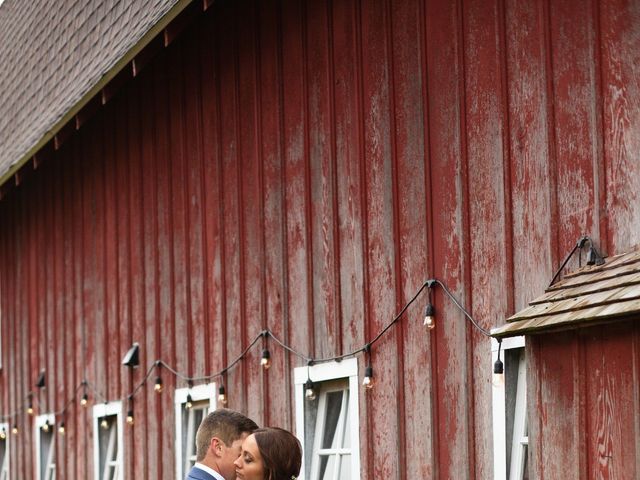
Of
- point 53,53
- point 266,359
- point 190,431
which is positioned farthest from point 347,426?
point 53,53

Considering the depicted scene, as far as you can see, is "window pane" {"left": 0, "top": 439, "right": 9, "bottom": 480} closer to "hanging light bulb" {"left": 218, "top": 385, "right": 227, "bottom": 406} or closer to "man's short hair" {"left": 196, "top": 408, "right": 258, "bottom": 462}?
"hanging light bulb" {"left": 218, "top": 385, "right": 227, "bottom": 406}

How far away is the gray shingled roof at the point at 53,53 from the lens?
12281 millimetres

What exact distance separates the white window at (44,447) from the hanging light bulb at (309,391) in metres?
6.34

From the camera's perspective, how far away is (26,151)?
14391 mm

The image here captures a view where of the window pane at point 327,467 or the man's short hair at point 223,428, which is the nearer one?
the man's short hair at point 223,428

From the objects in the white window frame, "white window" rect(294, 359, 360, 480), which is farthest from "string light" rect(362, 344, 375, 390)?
the white window frame

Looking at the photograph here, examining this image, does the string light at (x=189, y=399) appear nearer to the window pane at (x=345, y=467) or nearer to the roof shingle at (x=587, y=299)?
the window pane at (x=345, y=467)

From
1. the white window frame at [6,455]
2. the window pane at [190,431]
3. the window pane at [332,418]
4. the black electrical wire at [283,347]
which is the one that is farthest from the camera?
the white window frame at [6,455]

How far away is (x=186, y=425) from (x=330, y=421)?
2.64 metres

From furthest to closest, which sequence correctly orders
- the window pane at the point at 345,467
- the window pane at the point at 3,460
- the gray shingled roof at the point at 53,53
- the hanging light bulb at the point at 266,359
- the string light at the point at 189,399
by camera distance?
the window pane at the point at 3,460 < the gray shingled roof at the point at 53,53 < the string light at the point at 189,399 < the hanging light bulb at the point at 266,359 < the window pane at the point at 345,467

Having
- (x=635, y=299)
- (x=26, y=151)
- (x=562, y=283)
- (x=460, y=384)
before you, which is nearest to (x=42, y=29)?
(x=26, y=151)

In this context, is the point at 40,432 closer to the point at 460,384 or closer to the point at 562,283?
the point at 460,384

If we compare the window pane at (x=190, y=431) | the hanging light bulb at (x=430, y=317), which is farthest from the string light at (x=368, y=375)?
the window pane at (x=190, y=431)

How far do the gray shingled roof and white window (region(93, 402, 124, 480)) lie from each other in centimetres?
262
